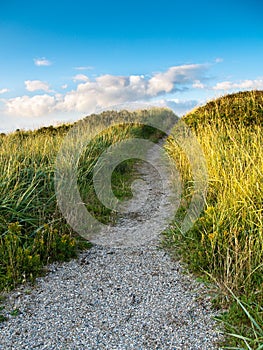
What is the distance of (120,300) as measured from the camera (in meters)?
3.53

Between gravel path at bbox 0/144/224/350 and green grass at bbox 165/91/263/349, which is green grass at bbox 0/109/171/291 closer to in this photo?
gravel path at bbox 0/144/224/350


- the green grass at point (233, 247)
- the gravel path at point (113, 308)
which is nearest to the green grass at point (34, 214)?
the gravel path at point (113, 308)

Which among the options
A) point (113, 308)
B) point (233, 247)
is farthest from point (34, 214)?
point (233, 247)

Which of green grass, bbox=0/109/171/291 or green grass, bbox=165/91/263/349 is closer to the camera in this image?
green grass, bbox=165/91/263/349

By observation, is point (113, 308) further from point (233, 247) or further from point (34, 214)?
point (34, 214)

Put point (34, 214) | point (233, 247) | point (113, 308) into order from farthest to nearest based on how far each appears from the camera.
A: point (34, 214), point (233, 247), point (113, 308)

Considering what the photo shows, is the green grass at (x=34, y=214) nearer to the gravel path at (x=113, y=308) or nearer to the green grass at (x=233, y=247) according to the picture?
the gravel path at (x=113, y=308)

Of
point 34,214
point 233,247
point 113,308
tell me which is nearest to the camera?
point 113,308

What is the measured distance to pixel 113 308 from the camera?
3.41 m

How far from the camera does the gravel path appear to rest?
299 centimetres

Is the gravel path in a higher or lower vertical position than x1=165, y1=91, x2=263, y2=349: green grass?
lower

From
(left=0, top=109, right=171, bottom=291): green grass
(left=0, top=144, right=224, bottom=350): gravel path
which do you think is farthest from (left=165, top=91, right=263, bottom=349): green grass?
(left=0, top=109, right=171, bottom=291): green grass

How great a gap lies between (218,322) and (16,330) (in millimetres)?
1688

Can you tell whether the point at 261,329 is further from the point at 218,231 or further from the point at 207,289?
the point at 218,231
